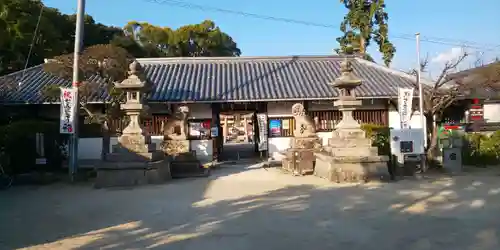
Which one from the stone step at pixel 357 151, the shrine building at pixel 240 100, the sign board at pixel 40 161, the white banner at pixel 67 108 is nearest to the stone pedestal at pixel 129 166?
the white banner at pixel 67 108

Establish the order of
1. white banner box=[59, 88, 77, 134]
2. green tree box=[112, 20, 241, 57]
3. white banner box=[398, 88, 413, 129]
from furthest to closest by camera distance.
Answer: green tree box=[112, 20, 241, 57], white banner box=[398, 88, 413, 129], white banner box=[59, 88, 77, 134]

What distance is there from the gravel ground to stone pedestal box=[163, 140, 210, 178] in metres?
2.24

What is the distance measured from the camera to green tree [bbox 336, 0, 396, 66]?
2409 cm

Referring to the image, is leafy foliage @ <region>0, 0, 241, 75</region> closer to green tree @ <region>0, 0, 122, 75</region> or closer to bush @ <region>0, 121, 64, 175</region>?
green tree @ <region>0, 0, 122, 75</region>

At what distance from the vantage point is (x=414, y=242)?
512cm

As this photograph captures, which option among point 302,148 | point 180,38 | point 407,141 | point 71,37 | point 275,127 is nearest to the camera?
point 407,141

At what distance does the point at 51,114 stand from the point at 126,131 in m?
7.48

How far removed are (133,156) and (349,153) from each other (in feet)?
19.4

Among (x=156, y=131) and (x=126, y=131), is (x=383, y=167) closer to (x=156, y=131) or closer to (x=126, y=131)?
(x=126, y=131)

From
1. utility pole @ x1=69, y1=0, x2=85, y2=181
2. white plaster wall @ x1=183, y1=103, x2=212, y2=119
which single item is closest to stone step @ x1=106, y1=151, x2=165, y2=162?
utility pole @ x1=69, y1=0, x2=85, y2=181

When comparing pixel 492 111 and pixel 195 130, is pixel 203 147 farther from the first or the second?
pixel 492 111

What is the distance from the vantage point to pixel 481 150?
46.5 ft

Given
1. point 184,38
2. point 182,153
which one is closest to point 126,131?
point 182,153

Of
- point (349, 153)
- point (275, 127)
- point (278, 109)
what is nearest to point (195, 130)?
point (275, 127)
